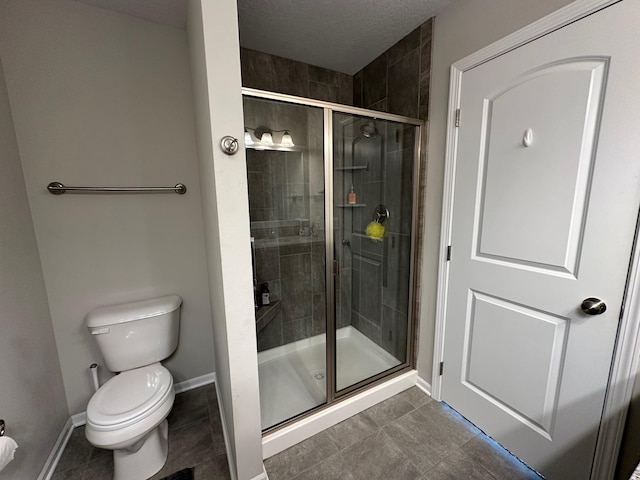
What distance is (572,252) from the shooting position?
111 centimetres

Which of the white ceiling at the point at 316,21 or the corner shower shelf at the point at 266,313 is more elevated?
the white ceiling at the point at 316,21

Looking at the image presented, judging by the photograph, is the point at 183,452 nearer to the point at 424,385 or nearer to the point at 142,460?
the point at 142,460

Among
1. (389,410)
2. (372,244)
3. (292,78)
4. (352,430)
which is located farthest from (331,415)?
(292,78)

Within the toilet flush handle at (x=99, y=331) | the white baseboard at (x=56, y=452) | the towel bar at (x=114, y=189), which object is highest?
the towel bar at (x=114, y=189)

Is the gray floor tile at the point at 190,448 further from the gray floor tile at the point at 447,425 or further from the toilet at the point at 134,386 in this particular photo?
the gray floor tile at the point at 447,425

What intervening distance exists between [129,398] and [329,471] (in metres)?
1.12

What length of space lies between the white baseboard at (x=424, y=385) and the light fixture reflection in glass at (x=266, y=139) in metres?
2.11

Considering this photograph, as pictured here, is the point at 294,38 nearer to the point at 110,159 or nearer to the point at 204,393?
the point at 110,159

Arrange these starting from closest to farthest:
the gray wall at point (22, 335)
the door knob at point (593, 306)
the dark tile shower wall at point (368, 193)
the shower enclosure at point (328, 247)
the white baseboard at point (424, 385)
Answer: the door knob at point (593, 306) < the gray wall at point (22, 335) < the shower enclosure at point (328, 247) < the dark tile shower wall at point (368, 193) < the white baseboard at point (424, 385)

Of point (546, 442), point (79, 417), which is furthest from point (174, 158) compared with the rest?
point (546, 442)

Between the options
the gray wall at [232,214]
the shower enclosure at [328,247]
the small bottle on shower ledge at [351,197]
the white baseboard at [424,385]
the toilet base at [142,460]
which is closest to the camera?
the gray wall at [232,214]

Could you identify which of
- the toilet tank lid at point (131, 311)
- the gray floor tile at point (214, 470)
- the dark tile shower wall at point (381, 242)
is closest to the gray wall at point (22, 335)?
the toilet tank lid at point (131, 311)

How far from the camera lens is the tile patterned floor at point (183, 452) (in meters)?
1.36

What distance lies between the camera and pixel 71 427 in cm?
162
